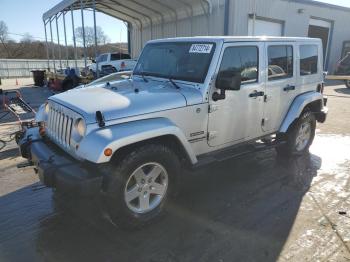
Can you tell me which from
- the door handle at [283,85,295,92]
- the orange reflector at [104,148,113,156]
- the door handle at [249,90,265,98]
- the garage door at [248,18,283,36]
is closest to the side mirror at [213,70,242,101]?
the door handle at [249,90,265,98]

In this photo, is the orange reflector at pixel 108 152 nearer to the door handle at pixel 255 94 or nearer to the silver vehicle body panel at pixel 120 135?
the silver vehicle body panel at pixel 120 135

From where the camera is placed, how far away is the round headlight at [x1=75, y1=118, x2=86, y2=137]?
9.84 ft

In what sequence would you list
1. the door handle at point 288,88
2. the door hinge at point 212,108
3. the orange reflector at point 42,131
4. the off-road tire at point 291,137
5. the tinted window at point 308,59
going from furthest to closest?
the off-road tire at point 291,137
the tinted window at point 308,59
the door handle at point 288,88
the orange reflector at point 42,131
the door hinge at point 212,108

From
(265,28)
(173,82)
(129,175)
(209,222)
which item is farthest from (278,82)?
(265,28)

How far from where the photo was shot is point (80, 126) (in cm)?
305

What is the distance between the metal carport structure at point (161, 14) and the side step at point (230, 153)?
1114cm

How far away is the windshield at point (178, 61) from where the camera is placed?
3.83 meters

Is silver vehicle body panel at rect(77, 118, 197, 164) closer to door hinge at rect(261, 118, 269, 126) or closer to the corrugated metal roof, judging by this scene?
door hinge at rect(261, 118, 269, 126)

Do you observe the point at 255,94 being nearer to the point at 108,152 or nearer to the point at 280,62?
the point at 280,62

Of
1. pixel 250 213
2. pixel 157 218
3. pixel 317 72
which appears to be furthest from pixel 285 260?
pixel 317 72

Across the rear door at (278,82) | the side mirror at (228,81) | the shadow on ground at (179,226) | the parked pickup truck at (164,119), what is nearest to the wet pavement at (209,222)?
the shadow on ground at (179,226)

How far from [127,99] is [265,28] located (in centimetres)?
1705

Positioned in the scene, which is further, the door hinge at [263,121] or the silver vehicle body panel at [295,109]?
the silver vehicle body panel at [295,109]

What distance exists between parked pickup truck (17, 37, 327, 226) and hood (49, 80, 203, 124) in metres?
0.01
